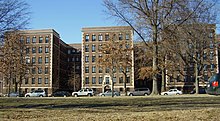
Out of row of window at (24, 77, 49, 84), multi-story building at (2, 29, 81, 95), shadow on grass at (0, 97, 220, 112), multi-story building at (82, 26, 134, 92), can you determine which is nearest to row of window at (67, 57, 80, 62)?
multi-story building at (2, 29, 81, 95)

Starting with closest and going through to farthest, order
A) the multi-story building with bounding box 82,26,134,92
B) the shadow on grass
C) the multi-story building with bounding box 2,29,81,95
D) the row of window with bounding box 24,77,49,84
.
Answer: the shadow on grass < the multi-story building with bounding box 2,29,81,95 < the row of window with bounding box 24,77,49,84 < the multi-story building with bounding box 82,26,134,92

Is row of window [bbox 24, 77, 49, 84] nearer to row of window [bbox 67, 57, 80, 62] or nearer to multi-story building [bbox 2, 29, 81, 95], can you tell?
multi-story building [bbox 2, 29, 81, 95]

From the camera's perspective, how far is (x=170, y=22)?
109ft

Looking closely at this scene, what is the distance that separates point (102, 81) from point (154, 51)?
56.9 metres

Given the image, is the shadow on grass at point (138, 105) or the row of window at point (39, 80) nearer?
the shadow on grass at point (138, 105)

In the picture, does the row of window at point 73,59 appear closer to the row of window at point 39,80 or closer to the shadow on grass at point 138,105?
the row of window at point 39,80

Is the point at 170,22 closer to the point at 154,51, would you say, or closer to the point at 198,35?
the point at 154,51

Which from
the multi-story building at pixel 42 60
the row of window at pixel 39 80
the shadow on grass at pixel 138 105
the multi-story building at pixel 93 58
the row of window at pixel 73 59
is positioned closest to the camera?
the shadow on grass at pixel 138 105

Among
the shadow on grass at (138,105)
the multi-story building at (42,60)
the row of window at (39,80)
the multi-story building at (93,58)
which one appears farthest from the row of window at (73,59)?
the shadow on grass at (138,105)

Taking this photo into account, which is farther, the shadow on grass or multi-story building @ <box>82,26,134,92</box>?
multi-story building @ <box>82,26,134,92</box>

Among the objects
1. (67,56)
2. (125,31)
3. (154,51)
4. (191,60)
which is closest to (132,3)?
(125,31)

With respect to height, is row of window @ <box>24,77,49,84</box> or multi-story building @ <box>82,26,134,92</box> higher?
multi-story building @ <box>82,26,134,92</box>

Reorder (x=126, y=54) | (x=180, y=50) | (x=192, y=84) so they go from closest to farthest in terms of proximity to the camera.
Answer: (x=180, y=50), (x=126, y=54), (x=192, y=84)

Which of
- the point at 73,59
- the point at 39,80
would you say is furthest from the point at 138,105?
the point at 73,59
